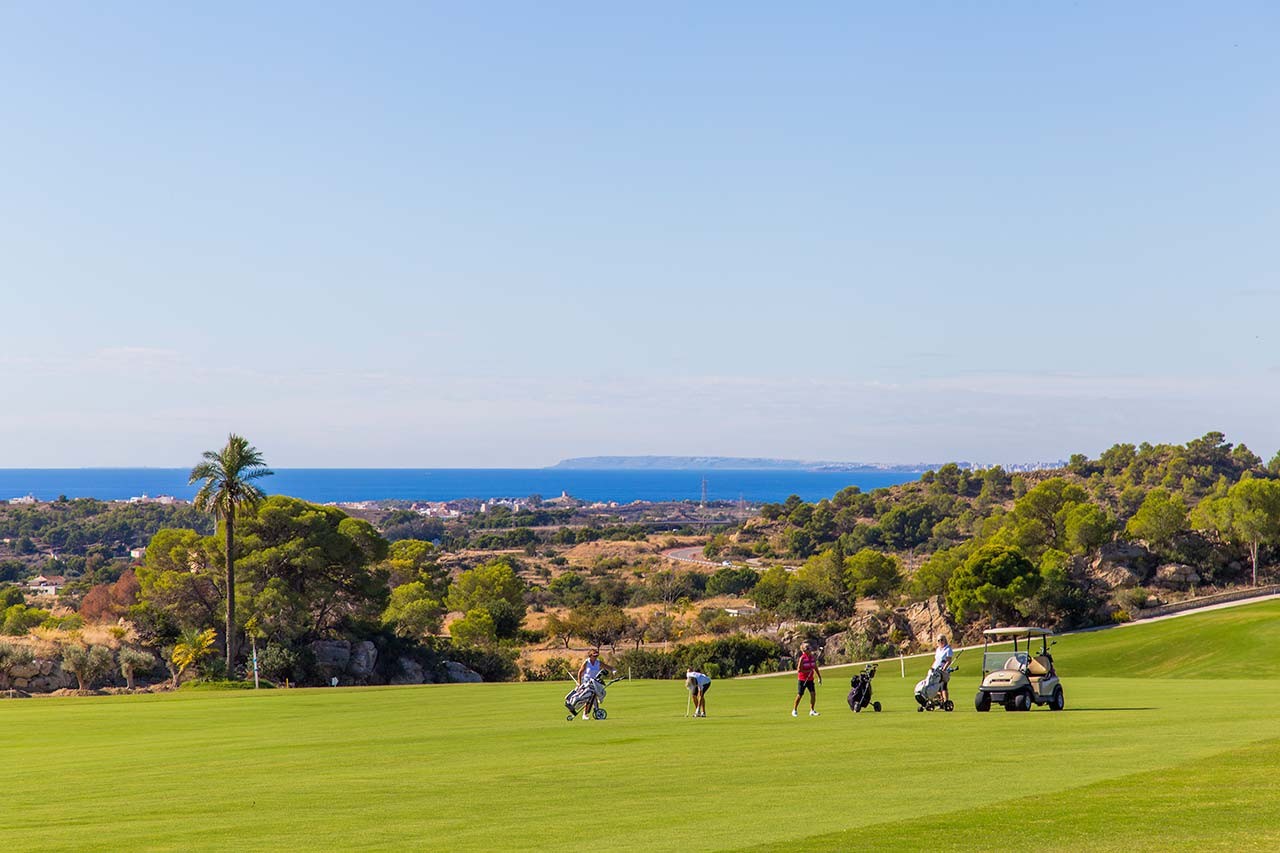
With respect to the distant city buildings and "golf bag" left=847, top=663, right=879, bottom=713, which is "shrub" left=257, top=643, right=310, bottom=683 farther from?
the distant city buildings

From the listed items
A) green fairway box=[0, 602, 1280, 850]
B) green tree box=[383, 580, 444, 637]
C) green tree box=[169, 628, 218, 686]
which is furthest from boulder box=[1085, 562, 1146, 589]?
green tree box=[169, 628, 218, 686]

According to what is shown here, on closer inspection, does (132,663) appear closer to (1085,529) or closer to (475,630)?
(475,630)

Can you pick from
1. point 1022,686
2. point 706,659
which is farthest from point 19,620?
point 1022,686

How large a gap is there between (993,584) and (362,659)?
41051 millimetres

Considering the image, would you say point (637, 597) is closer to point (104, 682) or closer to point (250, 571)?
point (250, 571)

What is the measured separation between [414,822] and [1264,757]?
13.5 m

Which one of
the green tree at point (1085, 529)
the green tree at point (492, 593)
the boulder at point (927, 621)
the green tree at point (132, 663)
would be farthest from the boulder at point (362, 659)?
the green tree at point (1085, 529)

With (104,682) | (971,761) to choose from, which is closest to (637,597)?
(104,682)

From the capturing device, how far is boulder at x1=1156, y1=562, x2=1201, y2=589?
3494 inches

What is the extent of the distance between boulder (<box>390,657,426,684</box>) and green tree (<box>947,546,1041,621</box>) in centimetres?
3595

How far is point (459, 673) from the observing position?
228 ft

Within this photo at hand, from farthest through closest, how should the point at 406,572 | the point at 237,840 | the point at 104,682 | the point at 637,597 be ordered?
the point at 637,597
the point at 406,572
the point at 104,682
the point at 237,840

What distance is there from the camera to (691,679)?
30.8 metres

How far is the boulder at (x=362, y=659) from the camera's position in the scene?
66625 mm
